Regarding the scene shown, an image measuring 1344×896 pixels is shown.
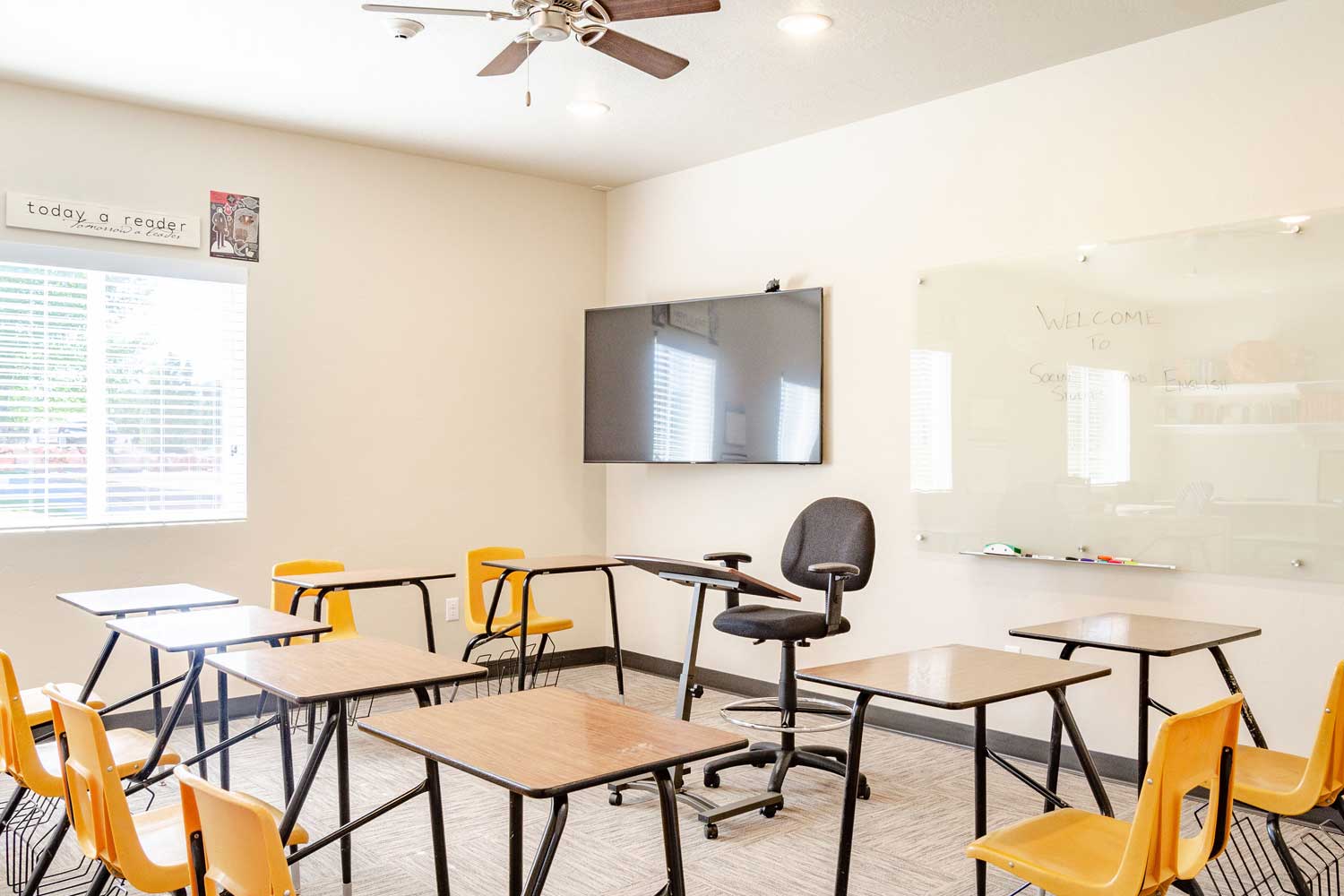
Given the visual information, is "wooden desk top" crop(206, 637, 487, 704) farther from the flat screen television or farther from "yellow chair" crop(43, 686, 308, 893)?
the flat screen television

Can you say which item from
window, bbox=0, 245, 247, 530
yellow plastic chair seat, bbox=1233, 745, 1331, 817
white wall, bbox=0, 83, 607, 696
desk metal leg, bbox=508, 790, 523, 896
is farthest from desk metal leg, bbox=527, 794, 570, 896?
window, bbox=0, 245, 247, 530

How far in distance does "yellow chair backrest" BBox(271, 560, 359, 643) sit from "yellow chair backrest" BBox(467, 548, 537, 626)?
64 centimetres

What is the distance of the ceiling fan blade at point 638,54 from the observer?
3391mm

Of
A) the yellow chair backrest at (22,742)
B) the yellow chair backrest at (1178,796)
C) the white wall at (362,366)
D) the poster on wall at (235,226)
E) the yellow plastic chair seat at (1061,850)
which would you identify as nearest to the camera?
the yellow chair backrest at (1178,796)

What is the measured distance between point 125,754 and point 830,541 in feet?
9.11

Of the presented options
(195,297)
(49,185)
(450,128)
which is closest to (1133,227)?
(450,128)

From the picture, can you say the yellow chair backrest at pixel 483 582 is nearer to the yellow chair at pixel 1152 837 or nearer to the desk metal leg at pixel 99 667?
the desk metal leg at pixel 99 667

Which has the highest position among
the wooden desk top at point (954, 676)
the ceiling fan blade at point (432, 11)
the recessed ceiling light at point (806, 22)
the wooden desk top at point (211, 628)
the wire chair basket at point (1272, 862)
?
the recessed ceiling light at point (806, 22)

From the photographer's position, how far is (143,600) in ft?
12.7

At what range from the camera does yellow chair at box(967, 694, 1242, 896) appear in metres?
2.02

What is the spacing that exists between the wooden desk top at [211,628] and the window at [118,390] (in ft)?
5.49

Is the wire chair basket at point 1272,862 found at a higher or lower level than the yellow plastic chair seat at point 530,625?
lower

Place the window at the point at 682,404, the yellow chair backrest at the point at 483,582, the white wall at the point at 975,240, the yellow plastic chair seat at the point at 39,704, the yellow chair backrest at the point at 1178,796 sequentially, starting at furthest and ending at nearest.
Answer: the window at the point at 682,404 < the yellow chair backrest at the point at 483,582 < the white wall at the point at 975,240 < the yellow plastic chair seat at the point at 39,704 < the yellow chair backrest at the point at 1178,796

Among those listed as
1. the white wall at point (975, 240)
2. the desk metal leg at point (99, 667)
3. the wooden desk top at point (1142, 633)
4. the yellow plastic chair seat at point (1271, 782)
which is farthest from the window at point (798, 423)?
the desk metal leg at point (99, 667)
